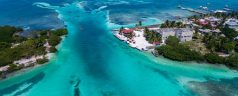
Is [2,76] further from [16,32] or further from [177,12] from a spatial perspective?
[177,12]

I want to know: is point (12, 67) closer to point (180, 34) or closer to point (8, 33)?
point (8, 33)

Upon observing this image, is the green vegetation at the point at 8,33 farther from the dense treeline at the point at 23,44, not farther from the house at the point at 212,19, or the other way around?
the house at the point at 212,19

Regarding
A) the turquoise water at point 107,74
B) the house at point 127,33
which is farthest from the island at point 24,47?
the house at point 127,33

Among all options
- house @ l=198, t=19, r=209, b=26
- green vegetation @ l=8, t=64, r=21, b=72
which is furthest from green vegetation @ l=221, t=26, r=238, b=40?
green vegetation @ l=8, t=64, r=21, b=72

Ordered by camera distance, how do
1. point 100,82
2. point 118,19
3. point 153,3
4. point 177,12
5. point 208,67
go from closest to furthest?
point 100,82 < point 208,67 < point 118,19 < point 177,12 < point 153,3

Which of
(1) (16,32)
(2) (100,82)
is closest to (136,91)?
(2) (100,82)

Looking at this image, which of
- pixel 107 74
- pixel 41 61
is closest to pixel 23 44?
pixel 41 61

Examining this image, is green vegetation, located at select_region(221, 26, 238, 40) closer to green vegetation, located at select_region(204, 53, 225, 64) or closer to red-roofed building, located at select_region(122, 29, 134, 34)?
green vegetation, located at select_region(204, 53, 225, 64)
